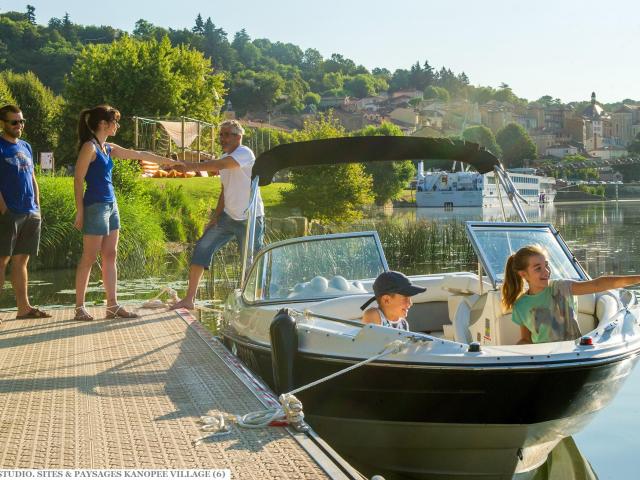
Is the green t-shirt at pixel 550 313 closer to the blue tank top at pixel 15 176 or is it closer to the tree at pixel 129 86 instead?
the blue tank top at pixel 15 176

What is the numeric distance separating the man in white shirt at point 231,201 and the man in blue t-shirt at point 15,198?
1743mm

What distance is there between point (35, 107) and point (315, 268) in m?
59.5

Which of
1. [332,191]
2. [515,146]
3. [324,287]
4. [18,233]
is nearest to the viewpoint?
[324,287]

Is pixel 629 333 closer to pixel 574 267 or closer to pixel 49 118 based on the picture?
pixel 574 267

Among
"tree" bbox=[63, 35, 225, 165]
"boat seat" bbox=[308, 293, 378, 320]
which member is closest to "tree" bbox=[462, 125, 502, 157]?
"tree" bbox=[63, 35, 225, 165]

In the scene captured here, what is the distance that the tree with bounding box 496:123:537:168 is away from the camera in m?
177

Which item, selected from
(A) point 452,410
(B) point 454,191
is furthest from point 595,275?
(B) point 454,191

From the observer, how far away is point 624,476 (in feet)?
23.3

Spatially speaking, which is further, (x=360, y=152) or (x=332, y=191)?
A: (x=332, y=191)

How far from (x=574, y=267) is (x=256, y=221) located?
3233 millimetres

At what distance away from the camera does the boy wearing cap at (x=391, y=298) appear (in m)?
5.95

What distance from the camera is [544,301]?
21.3 ft

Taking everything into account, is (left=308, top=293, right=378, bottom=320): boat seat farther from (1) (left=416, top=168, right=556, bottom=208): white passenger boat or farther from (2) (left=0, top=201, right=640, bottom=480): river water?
(1) (left=416, top=168, right=556, bottom=208): white passenger boat

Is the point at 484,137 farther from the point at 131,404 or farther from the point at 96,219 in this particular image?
the point at 131,404
